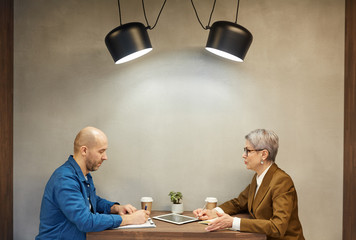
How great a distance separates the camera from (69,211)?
2.15 metres

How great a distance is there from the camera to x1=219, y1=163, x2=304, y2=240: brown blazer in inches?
88.7

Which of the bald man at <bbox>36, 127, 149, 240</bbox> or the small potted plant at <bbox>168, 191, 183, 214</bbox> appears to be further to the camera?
the small potted plant at <bbox>168, 191, 183, 214</bbox>

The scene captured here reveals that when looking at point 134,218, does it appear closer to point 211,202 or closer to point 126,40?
point 211,202

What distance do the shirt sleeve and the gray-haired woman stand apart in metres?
0.64

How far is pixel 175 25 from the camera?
2941 mm

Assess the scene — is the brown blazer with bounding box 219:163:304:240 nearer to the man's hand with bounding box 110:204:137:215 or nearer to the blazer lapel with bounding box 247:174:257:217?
the blazer lapel with bounding box 247:174:257:217

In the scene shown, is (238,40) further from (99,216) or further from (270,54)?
(99,216)

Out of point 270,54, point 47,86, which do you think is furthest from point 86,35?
point 270,54

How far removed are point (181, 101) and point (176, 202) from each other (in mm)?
789

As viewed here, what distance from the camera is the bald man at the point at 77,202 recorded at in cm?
217

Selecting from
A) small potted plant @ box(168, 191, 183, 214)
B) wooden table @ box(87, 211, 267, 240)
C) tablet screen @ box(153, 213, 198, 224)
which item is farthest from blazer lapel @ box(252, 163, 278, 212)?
small potted plant @ box(168, 191, 183, 214)

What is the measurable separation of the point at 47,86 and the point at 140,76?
2.50ft

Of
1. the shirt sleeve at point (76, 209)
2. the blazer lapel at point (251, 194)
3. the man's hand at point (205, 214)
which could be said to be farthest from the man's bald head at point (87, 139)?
the blazer lapel at point (251, 194)

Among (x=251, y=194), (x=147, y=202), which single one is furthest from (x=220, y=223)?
(x=147, y=202)
